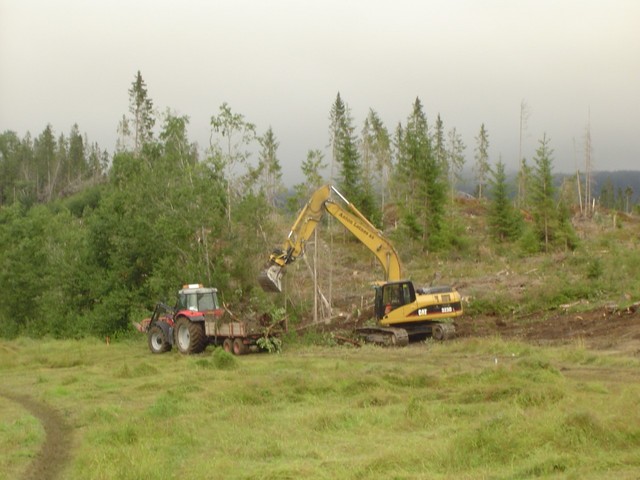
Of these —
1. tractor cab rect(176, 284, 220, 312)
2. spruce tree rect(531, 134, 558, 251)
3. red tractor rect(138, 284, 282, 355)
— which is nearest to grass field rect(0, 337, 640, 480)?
red tractor rect(138, 284, 282, 355)

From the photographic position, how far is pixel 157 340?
1157 inches

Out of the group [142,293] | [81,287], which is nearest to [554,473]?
[142,293]

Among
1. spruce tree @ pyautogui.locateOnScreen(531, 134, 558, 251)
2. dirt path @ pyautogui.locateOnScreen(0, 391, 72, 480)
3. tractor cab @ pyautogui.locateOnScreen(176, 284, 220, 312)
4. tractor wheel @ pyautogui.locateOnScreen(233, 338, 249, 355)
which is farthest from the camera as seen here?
spruce tree @ pyautogui.locateOnScreen(531, 134, 558, 251)

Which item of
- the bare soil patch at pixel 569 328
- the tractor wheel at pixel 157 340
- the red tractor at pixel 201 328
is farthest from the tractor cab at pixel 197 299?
the bare soil patch at pixel 569 328

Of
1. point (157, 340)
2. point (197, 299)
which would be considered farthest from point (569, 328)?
point (157, 340)

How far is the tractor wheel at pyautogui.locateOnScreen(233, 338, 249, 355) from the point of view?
2645 cm

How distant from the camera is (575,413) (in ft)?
35.4

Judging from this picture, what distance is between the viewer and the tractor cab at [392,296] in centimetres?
2655

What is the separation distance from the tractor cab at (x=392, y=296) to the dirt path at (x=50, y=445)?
1252 centimetres

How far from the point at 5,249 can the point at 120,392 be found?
32.8 m

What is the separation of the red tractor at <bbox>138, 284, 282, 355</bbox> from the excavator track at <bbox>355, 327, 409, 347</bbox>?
320 centimetres

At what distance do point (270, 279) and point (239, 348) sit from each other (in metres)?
2.56

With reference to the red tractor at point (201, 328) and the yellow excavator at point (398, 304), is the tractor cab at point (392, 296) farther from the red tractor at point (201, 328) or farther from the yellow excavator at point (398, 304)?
the red tractor at point (201, 328)

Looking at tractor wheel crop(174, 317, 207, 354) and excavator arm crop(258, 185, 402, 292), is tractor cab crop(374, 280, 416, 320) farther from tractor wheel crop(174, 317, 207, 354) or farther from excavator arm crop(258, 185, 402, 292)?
tractor wheel crop(174, 317, 207, 354)
